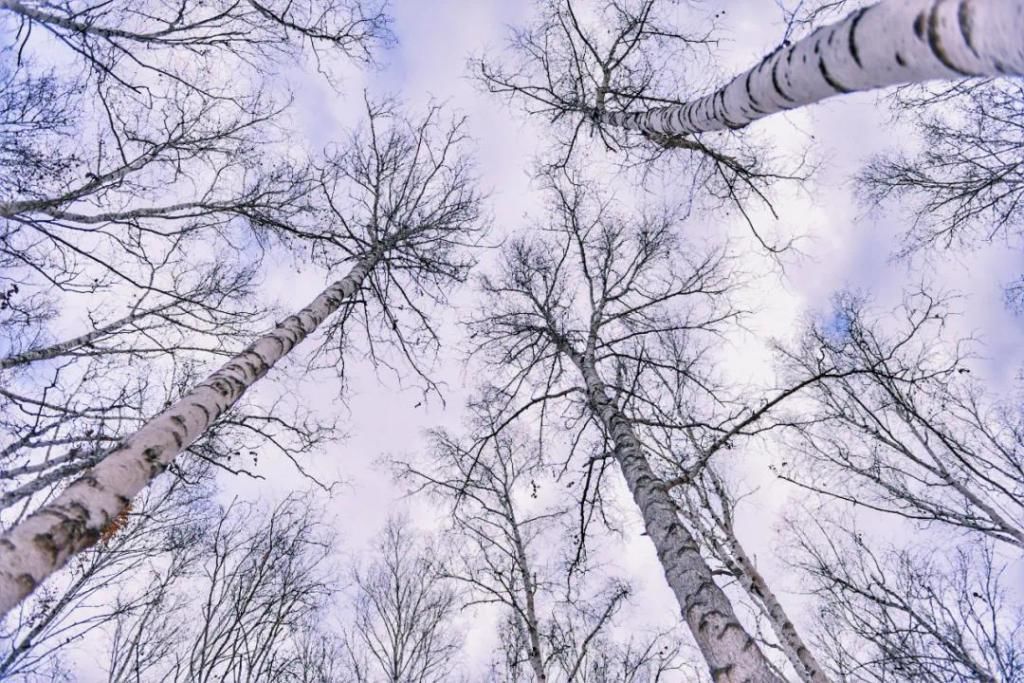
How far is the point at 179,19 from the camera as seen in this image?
393 cm

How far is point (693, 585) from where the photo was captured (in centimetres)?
255

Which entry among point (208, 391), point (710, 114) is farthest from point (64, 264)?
point (710, 114)

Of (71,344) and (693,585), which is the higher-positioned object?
(71,344)

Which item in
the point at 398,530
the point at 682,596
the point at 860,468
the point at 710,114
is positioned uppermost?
the point at 398,530

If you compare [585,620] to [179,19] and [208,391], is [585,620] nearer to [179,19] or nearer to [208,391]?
[208,391]

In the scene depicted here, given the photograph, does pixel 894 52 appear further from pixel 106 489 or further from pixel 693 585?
pixel 106 489

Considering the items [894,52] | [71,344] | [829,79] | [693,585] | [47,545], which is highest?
[71,344]

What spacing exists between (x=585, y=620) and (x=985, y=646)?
20.0 ft

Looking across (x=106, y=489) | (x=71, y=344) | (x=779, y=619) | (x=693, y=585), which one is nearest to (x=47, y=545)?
(x=106, y=489)

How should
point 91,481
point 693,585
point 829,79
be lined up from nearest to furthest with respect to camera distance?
point 829,79, point 91,481, point 693,585

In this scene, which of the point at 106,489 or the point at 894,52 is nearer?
the point at 894,52

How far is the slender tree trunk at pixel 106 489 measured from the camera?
1560 millimetres

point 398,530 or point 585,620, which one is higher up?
point 398,530

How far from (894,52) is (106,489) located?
9.83ft
